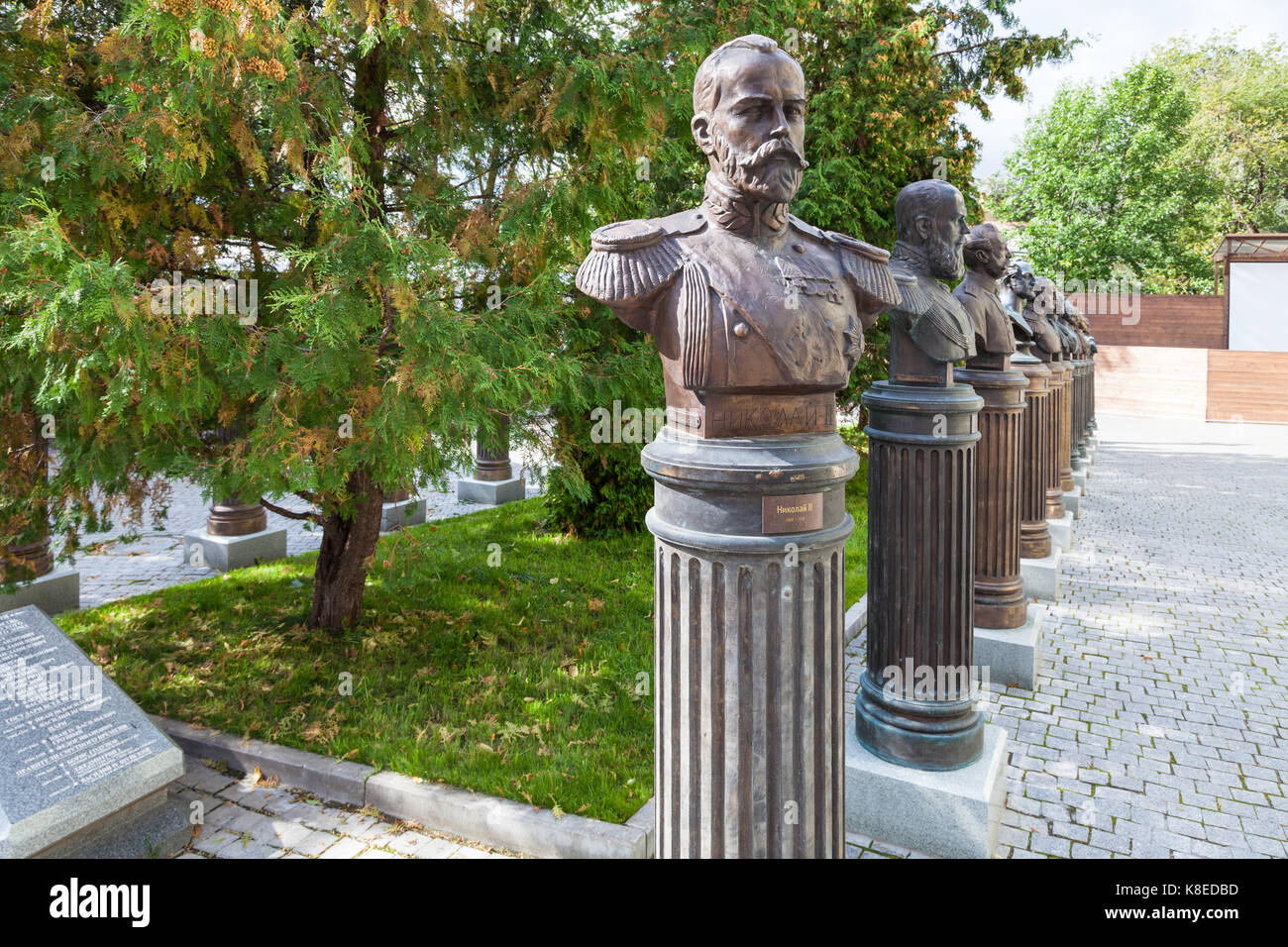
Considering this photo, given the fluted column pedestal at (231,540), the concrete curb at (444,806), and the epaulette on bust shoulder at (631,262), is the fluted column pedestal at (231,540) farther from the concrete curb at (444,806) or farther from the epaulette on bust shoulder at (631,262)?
the epaulette on bust shoulder at (631,262)

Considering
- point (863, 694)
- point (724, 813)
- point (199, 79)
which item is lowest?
point (863, 694)

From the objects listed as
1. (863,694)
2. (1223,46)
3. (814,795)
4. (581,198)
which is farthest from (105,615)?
(1223,46)

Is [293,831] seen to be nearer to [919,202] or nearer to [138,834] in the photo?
[138,834]

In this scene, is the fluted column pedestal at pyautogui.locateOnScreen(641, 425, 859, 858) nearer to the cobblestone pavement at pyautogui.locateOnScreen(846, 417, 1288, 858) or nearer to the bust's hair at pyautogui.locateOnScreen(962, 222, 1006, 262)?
the cobblestone pavement at pyautogui.locateOnScreen(846, 417, 1288, 858)

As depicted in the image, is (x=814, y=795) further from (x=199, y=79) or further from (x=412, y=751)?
(x=199, y=79)

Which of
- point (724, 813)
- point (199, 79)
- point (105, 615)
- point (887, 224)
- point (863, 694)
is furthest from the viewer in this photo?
point (887, 224)

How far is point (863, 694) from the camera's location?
13.5ft

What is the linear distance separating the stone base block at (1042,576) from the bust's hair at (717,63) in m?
6.02

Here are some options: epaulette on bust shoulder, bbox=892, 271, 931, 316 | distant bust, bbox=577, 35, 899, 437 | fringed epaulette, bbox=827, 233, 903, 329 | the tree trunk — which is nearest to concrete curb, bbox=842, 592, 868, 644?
epaulette on bust shoulder, bbox=892, 271, 931, 316

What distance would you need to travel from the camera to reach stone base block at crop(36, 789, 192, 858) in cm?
361

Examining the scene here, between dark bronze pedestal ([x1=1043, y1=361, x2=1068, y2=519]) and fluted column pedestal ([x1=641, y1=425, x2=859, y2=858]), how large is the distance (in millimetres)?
6356

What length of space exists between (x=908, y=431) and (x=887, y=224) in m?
9.18

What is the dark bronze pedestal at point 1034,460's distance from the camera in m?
6.89

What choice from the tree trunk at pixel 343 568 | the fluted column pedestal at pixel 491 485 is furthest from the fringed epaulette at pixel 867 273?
the fluted column pedestal at pixel 491 485
